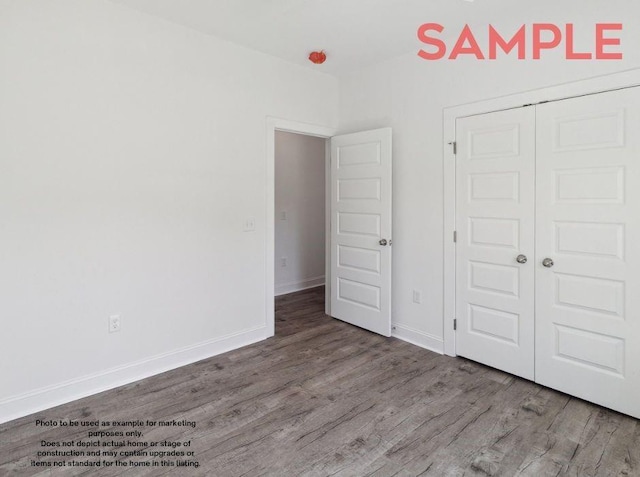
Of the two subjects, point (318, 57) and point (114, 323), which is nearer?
point (114, 323)

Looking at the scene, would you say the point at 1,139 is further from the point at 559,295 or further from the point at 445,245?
Result: the point at 559,295

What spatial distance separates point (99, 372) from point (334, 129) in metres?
3.10

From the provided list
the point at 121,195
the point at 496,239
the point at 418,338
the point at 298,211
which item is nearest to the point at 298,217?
the point at 298,211

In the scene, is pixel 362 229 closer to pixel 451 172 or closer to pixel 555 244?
pixel 451 172

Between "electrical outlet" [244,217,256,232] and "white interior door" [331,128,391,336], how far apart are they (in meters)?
0.99

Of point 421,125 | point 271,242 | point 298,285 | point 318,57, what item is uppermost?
point 318,57

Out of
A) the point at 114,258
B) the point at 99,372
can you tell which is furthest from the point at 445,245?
the point at 99,372

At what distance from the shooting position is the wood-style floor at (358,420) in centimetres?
187

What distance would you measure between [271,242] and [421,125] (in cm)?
175

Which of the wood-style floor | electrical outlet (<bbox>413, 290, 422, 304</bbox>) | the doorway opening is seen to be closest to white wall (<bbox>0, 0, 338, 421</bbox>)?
the wood-style floor

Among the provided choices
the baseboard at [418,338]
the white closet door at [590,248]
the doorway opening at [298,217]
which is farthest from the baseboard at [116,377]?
the white closet door at [590,248]

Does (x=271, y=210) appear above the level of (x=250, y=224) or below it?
above

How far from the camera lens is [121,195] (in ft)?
8.63

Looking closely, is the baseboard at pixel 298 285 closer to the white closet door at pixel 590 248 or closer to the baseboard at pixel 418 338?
the baseboard at pixel 418 338
